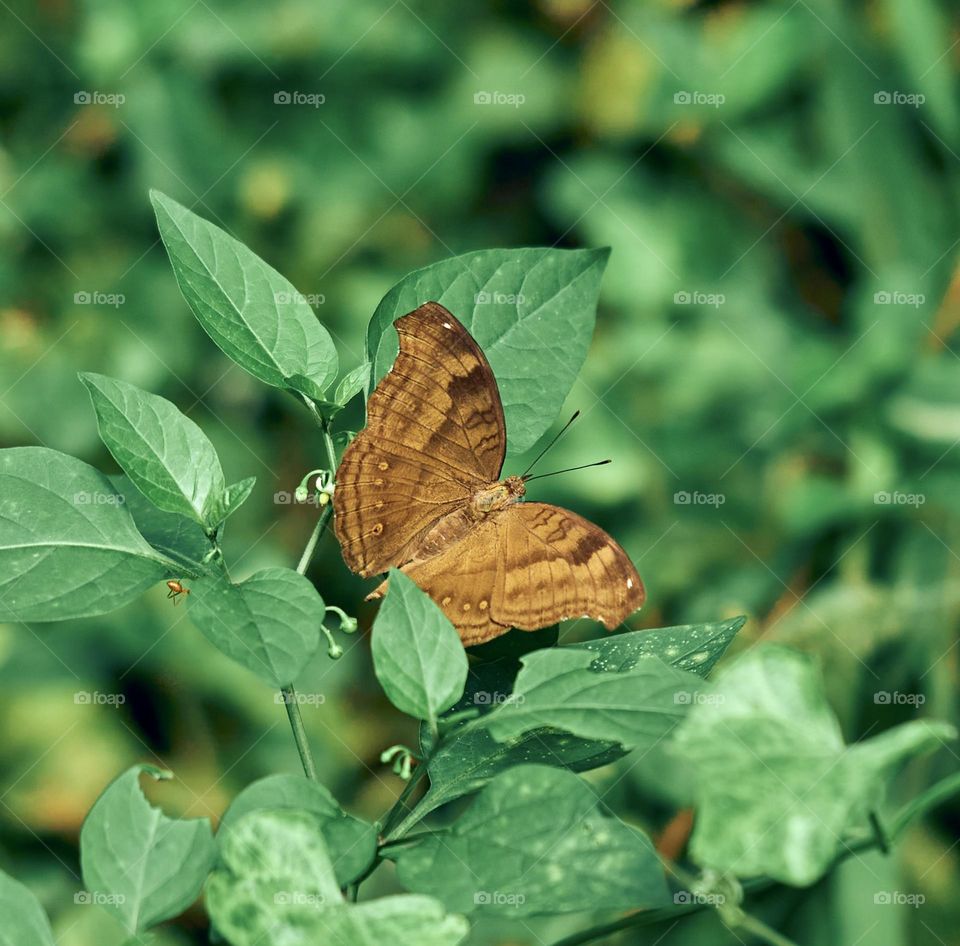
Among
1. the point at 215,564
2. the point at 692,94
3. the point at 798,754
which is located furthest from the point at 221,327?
the point at 692,94

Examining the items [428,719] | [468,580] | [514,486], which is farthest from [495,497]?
[428,719]

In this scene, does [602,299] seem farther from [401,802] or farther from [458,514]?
[401,802]

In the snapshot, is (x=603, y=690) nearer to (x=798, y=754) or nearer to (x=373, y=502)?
(x=798, y=754)

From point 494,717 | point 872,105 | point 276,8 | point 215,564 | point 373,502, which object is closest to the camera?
point 494,717

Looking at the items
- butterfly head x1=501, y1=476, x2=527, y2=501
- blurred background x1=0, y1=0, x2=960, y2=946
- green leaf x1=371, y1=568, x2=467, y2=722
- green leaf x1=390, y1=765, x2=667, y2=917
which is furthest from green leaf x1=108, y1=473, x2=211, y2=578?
blurred background x1=0, y1=0, x2=960, y2=946

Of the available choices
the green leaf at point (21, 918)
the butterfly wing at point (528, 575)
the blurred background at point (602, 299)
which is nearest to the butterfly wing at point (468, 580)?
the butterfly wing at point (528, 575)

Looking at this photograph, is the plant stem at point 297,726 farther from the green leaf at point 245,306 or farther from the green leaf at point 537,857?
the green leaf at point 245,306
